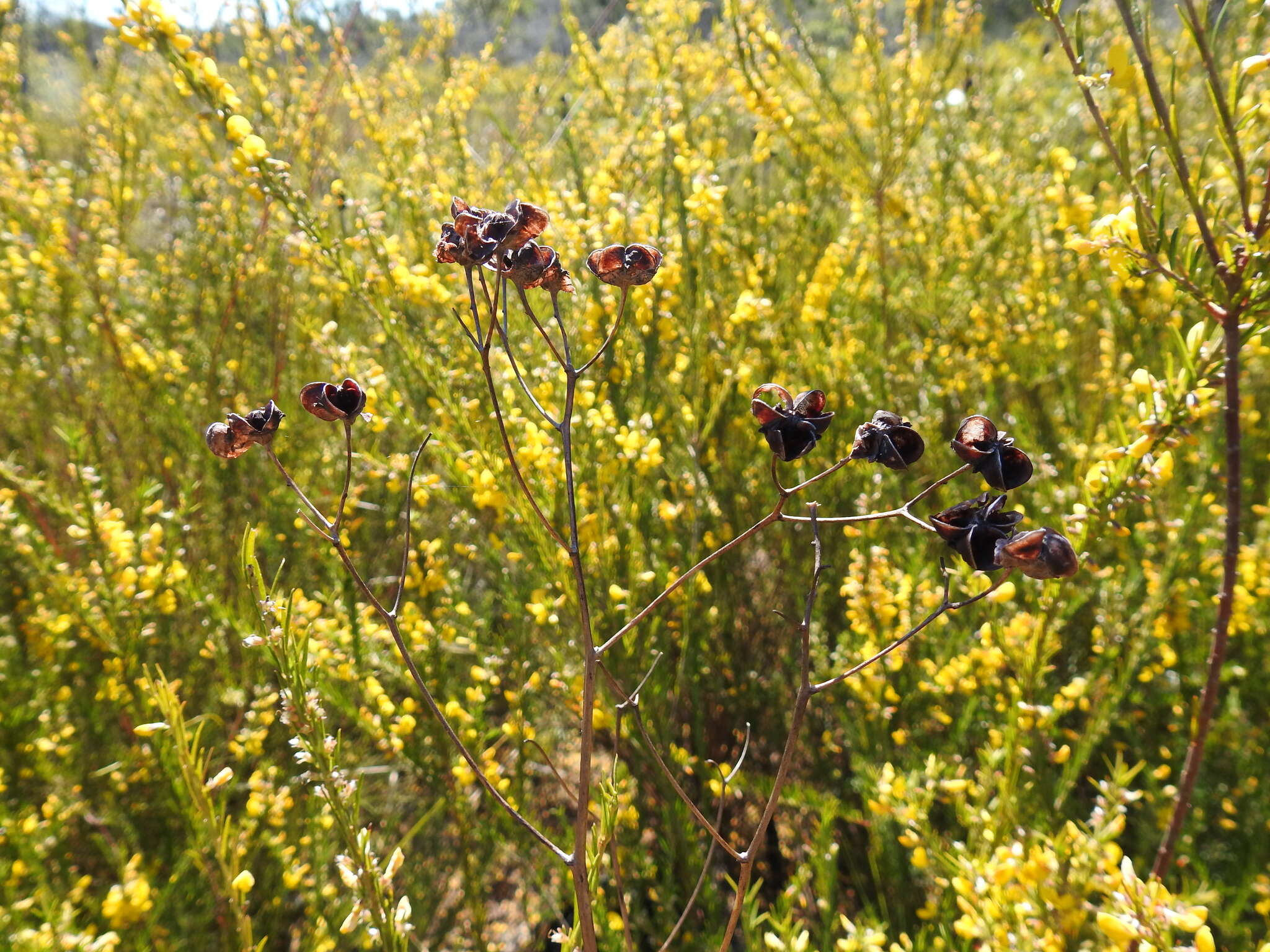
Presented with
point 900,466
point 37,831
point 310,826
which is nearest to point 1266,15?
point 900,466

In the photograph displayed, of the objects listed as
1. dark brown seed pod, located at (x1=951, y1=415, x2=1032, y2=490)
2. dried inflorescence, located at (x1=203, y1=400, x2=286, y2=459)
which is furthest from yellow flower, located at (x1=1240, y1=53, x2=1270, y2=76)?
dried inflorescence, located at (x1=203, y1=400, x2=286, y2=459)

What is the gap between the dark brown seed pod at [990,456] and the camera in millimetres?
542

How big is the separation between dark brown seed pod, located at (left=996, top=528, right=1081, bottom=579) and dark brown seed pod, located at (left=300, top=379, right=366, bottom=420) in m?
0.50

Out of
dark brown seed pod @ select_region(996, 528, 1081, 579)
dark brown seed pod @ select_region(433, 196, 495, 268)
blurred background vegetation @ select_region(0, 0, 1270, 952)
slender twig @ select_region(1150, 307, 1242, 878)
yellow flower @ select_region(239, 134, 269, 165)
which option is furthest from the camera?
blurred background vegetation @ select_region(0, 0, 1270, 952)

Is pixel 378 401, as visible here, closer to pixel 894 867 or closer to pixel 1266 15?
pixel 894 867

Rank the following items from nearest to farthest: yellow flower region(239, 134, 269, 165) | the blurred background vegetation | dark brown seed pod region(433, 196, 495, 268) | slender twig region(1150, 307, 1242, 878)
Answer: dark brown seed pod region(433, 196, 495, 268)
slender twig region(1150, 307, 1242, 878)
yellow flower region(239, 134, 269, 165)
the blurred background vegetation

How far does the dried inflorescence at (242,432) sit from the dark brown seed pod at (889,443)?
1.54 feet

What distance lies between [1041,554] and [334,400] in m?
0.54

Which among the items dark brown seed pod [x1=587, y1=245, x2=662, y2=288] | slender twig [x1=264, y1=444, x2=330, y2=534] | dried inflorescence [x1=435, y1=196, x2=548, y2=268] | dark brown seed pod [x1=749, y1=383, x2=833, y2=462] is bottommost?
dark brown seed pod [x1=749, y1=383, x2=833, y2=462]

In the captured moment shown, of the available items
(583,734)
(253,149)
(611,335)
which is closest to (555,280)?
(611,335)

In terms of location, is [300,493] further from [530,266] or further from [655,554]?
[655,554]

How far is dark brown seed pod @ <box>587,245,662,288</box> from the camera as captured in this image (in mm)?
621

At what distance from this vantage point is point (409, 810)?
2072 millimetres

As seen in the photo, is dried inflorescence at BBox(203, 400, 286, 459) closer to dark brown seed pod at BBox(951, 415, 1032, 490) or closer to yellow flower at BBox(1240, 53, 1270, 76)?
dark brown seed pod at BBox(951, 415, 1032, 490)
